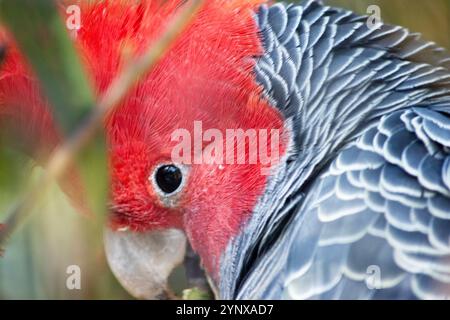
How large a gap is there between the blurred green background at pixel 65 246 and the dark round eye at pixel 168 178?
0.15m

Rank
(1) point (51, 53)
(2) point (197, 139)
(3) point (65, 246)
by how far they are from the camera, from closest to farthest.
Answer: (1) point (51, 53), (2) point (197, 139), (3) point (65, 246)

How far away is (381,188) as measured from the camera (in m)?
0.90

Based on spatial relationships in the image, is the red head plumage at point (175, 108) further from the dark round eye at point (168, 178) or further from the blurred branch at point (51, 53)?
the blurred branch at point (51, 53)

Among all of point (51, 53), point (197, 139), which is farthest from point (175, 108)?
point (51, 53)

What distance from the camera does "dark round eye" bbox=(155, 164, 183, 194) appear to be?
3.53 ft

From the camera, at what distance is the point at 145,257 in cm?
112

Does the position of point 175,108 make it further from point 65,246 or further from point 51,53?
point 51,53

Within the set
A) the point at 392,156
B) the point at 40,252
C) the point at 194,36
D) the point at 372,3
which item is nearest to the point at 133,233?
the point at 40,252

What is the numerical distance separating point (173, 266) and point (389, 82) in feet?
1.46

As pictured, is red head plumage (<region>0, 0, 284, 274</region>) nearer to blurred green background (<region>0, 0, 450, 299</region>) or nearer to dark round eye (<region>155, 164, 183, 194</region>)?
dark round eye (<region>155, 164, 183, 194</region>)

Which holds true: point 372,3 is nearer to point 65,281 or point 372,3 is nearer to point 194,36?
point 194,36

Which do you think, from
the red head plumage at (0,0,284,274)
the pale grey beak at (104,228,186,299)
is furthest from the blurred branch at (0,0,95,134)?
the pale grey beak at (104,228,186,299)

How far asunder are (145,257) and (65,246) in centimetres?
16

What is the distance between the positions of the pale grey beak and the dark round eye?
0.24 ft
